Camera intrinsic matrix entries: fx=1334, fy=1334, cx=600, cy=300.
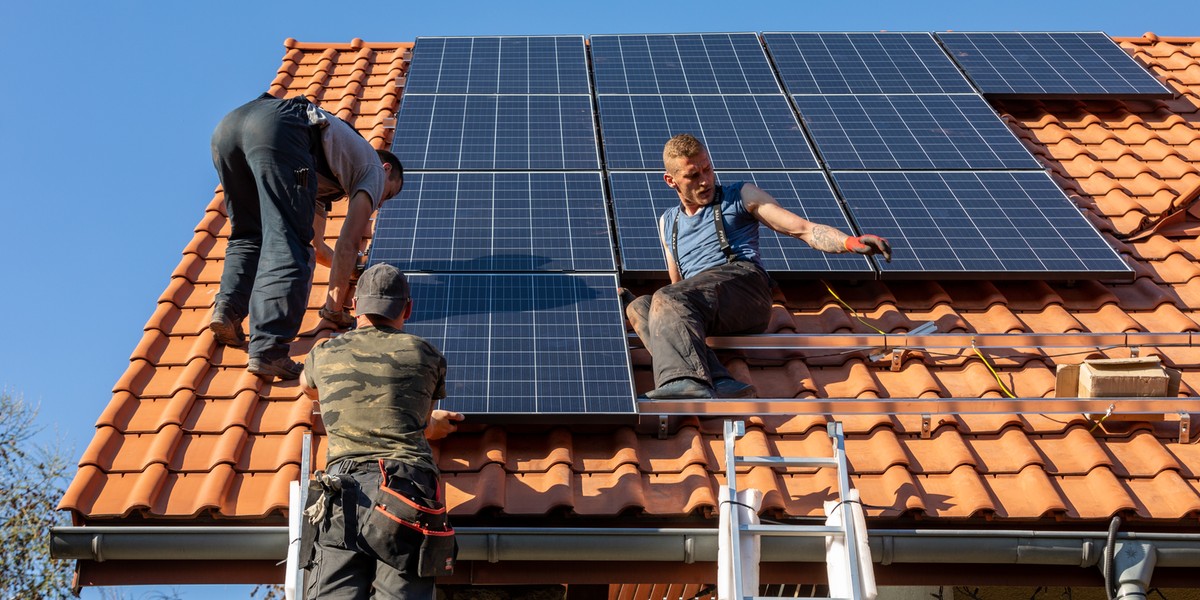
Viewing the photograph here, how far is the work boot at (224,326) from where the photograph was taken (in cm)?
691

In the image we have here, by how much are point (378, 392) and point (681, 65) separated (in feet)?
19.1

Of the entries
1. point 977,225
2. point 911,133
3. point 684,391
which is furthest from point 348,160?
point 911,133

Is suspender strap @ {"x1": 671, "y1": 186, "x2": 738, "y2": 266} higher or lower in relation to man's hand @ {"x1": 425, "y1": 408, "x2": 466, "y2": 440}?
higher

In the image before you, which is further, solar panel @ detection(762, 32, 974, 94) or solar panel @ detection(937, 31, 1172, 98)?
solar panel @ detection(937, 31, 1172, 98)

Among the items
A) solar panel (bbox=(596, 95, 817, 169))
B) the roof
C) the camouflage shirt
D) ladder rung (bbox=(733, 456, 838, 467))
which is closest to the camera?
the camouflage shirt

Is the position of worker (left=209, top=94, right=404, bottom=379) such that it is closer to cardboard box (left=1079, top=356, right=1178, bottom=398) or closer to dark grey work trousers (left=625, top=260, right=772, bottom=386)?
dark grey work trousers (left=625, top=260, right=772, bottom=386)

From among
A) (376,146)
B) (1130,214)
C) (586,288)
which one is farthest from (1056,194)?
(376,146)

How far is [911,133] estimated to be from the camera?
9.14 m

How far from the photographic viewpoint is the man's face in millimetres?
7051

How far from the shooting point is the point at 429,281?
7.12 m

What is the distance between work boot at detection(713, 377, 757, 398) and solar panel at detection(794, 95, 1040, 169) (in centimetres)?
252

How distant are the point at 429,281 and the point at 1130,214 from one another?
15.3ft

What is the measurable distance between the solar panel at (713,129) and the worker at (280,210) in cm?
191

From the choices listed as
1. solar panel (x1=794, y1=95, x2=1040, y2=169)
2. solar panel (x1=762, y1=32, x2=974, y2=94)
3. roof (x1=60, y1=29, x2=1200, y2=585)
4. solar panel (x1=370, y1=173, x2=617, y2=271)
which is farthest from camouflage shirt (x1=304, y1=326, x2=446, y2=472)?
solar panel (x1=762, y1=32, x2=974, y2=94)
